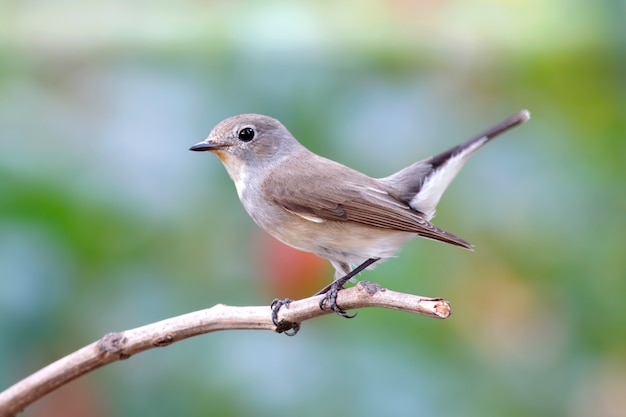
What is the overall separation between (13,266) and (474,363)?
1866mm

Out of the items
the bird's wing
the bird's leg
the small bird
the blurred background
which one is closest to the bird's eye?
the small bird

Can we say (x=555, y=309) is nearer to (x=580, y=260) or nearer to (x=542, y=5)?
(x=580, y=260)

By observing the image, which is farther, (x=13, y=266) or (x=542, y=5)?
(x=542, y=5)

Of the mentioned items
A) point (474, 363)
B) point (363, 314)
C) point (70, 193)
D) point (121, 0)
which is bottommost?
point (474, 363)

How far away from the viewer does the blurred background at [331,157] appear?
3.59m

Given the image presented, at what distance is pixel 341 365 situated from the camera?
3.58 meters

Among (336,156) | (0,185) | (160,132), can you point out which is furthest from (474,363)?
(0,185)

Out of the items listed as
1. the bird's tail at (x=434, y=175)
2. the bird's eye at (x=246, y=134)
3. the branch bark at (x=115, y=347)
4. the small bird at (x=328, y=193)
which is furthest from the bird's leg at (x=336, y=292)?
the bird's eye at (x=246, y=134)

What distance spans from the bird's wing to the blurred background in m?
0.39

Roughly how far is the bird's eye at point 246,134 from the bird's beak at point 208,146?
0.25 ft

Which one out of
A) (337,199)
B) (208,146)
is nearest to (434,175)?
(337,199)

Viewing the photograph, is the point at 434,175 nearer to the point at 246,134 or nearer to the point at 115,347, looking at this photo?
the point at 246,134

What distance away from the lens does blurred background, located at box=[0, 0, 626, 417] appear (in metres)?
3.59

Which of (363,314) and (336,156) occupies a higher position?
(336,156)
